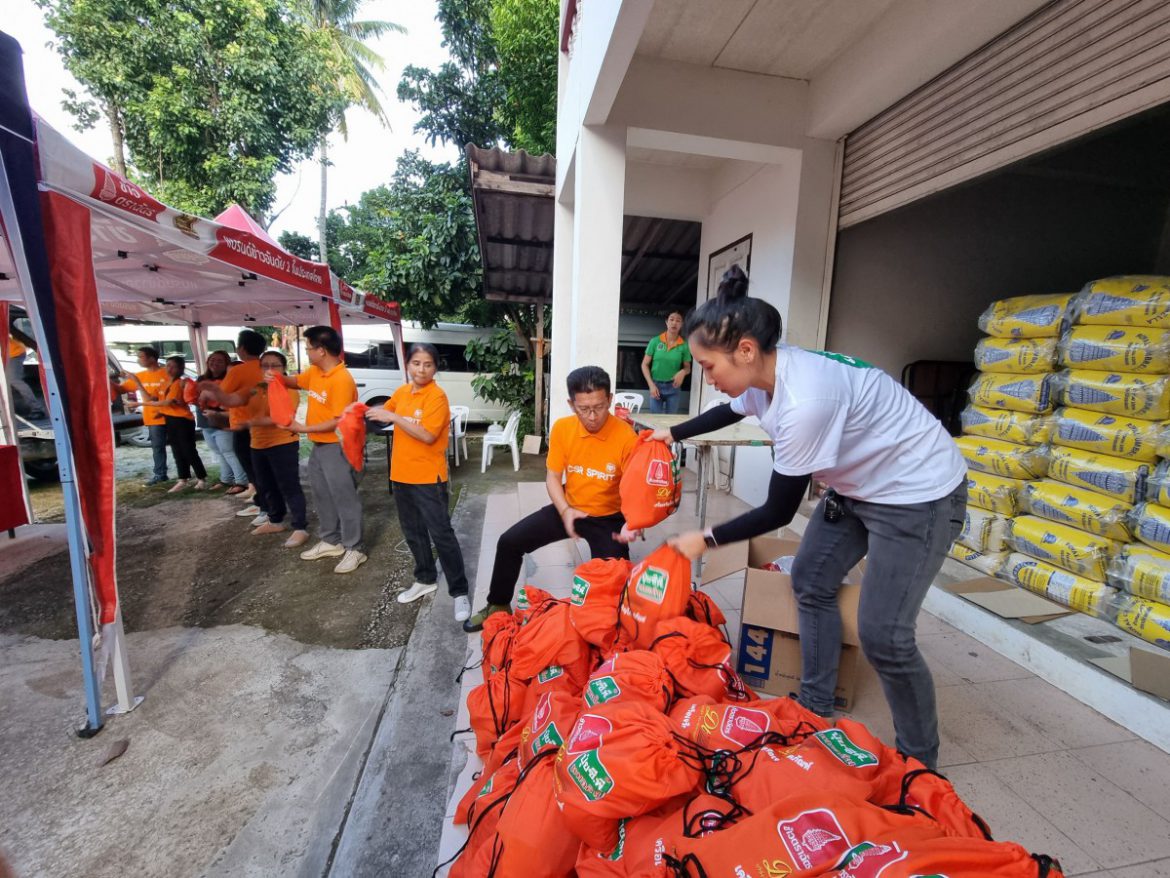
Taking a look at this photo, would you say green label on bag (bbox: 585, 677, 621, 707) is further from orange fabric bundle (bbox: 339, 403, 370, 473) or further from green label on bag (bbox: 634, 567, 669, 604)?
orange fabric bundle (bbox: 339, 403, 370, 473)

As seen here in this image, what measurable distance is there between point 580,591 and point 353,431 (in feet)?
6.88

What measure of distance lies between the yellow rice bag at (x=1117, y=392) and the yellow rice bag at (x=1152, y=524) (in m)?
0.41

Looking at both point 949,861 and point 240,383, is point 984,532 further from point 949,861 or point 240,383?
point 240,383

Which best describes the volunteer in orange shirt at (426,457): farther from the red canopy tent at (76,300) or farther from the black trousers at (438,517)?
the red canopy tent at (76,300)

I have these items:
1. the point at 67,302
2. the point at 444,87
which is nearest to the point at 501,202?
the point at 67,302

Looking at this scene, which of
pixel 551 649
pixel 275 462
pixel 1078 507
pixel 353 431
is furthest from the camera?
pixel 275 462

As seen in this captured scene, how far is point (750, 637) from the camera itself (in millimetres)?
2021

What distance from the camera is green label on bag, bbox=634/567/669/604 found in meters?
1.76

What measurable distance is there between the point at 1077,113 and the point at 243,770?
13.9 feet

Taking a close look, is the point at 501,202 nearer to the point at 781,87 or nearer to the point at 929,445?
the point at 781,87

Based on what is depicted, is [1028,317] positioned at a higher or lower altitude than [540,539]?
higher

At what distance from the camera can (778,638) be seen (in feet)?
6.52

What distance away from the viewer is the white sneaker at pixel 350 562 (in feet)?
12.0

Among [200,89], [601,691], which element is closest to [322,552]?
[601,691]
